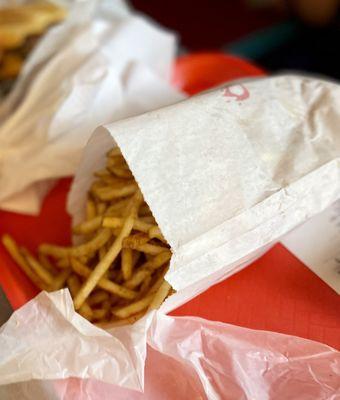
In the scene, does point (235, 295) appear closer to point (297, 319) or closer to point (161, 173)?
point (297, 319)

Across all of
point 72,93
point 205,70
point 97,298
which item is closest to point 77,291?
point 97,298

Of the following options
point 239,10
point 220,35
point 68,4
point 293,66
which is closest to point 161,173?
point 68,4

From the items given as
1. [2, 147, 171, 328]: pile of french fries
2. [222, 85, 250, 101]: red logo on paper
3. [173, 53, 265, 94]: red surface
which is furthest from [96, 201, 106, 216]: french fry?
[173, 53, 265, 94]: red surface

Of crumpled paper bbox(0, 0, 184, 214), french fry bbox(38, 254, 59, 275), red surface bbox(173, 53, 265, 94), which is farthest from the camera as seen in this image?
red surface bbox(173, 53, 265, 94)

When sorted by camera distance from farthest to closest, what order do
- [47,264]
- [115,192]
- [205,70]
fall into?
[205,70]
[47,264]
[115,192]

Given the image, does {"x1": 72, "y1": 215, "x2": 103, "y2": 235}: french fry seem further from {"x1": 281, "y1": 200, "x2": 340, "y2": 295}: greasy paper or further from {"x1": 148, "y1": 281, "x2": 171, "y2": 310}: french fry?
{"x1": 281, "y1": 200, "x2": 340, "y2": 295}: greasy paper

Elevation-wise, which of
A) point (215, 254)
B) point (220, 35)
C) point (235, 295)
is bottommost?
point (220, 35)

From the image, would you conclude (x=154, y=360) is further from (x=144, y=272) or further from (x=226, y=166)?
(x=226, y=166)
